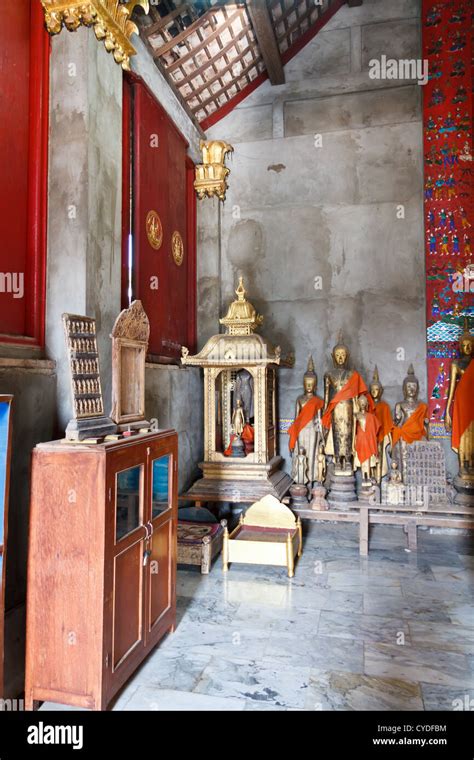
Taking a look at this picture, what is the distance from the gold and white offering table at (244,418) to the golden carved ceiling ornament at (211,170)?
1756mm

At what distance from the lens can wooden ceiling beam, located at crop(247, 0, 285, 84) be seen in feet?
16.9

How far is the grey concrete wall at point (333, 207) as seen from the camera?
20.8 feet

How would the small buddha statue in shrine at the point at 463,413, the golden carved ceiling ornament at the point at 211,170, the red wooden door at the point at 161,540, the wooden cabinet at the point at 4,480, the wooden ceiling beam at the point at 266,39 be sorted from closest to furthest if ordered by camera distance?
the wooden cabinet at the point at 4,480, the red wooden door at the point at 161,540, the wooden ceiling beam at the point at 266,39, the small buddha statue in shrine at the point at 463,413, the golden carved ceiling ornament at the point at 211,170

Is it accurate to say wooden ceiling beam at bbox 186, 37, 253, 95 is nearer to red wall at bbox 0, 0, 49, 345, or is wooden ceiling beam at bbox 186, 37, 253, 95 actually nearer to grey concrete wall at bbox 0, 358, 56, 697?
red wall at bbox 0, 0, 49, 345

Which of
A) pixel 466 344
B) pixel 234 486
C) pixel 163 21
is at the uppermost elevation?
pixel 163 21

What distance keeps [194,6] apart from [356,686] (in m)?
6.06

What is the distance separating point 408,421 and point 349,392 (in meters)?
0.79

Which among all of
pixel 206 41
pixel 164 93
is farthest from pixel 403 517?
pixel 206 41

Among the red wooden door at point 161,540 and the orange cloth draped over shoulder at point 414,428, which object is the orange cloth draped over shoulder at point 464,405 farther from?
the red wooden door at point 161,540

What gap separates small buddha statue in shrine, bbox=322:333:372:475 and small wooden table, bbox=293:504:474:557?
2.44 ft

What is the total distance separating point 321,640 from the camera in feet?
10.7

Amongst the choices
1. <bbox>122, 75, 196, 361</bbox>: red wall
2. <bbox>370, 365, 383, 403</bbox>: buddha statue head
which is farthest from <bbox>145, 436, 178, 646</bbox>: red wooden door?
<bbox>370, 365, 383, 403</bbox>: buddha statue head

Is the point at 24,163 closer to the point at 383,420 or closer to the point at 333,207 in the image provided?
the point at 333,207

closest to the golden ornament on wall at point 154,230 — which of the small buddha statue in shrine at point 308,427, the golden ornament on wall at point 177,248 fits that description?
the golden ornament on wall at point 177,248
